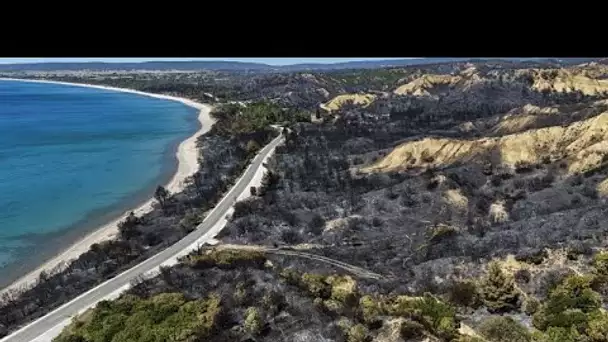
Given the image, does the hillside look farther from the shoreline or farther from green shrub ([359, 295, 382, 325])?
the shoreline

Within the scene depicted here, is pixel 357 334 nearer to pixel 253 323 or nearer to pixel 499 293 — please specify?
pixel 253 323

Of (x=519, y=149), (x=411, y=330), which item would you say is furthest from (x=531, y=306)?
(x=519, y=149)

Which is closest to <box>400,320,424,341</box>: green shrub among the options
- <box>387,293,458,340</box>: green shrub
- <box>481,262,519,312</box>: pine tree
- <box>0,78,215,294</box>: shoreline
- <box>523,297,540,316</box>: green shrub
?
<box>387,293,458,340</box>: green shrub

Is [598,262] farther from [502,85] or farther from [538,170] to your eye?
[502,85]

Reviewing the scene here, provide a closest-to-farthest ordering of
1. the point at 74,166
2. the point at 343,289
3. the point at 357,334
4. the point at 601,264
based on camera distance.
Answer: the point at 357,334, the point at 601,264, the point at 343,289, the point at 74,166

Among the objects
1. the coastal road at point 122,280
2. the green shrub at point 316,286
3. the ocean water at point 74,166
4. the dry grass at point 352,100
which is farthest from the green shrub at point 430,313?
the dry grass at point 352,100

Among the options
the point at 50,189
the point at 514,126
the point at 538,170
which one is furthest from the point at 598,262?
the point at 50,189
